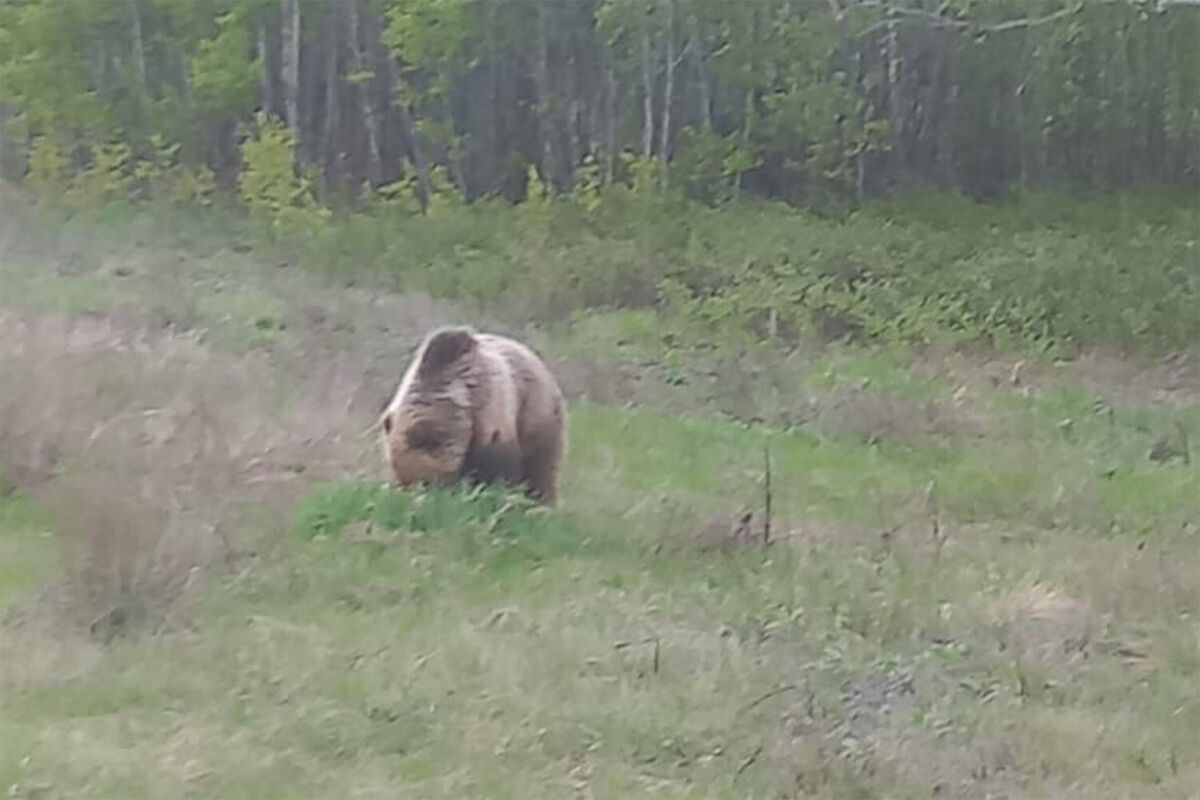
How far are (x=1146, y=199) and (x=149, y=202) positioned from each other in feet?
27.3

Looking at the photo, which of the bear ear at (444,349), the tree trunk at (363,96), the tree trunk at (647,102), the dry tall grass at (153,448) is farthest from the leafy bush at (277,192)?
the bear ear at (444,349)

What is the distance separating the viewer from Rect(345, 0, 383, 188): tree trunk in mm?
17172

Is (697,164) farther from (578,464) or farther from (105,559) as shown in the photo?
(105,559)

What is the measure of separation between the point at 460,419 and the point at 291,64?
475 inches

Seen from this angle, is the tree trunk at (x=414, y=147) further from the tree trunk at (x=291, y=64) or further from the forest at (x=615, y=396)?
the tree trunk at (x=291, y=64)

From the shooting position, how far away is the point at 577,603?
5484 millimetres

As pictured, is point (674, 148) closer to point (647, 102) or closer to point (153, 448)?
point (647, 102)

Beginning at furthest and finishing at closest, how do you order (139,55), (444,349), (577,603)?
(139,55) < (444,349) < (577,603)

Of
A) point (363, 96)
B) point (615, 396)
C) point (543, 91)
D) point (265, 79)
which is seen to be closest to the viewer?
point (615, 396)

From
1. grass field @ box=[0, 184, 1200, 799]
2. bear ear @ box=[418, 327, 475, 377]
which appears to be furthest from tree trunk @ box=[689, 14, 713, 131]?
bear ear @ box=[418, 327, 475, 377]

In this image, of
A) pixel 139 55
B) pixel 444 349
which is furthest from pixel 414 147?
pixel 444 349

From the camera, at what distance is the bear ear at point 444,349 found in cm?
616

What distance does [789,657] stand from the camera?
505 cm

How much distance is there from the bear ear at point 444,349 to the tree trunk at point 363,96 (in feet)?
36.3
